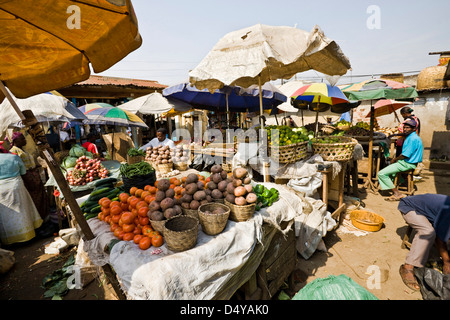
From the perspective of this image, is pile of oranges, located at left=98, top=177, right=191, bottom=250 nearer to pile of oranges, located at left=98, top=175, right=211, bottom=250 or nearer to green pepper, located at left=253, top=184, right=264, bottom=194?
pile of oranges, located at left=98, top=175, right=211, bottom=250

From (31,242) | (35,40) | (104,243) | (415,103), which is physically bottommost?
(31,242)

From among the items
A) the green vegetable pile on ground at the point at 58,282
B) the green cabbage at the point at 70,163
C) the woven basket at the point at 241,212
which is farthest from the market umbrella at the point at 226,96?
the green vegetable pile on ground at the point at 58,282

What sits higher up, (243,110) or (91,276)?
(243,110)

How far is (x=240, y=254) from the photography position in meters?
2.08

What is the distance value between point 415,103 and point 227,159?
12777mm

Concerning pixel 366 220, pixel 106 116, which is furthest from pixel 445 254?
pixel 106 116

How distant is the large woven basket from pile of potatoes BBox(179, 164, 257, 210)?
4.85ft

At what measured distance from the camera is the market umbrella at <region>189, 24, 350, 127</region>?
3.01 m

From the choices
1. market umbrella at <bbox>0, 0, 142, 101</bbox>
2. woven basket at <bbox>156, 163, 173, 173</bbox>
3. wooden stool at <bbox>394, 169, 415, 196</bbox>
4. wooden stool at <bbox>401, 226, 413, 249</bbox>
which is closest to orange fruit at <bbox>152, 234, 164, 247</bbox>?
market umbrella at <bbox>0, 0, 142, 101</bbox>

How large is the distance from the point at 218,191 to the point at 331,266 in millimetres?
2691

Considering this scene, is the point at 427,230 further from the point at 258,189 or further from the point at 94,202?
the point at 94,202

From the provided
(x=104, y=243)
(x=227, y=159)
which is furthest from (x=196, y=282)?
(x=227, y=159)

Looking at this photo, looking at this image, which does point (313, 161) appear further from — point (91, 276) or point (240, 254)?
point (91, 276)

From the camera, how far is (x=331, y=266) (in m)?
3.58
